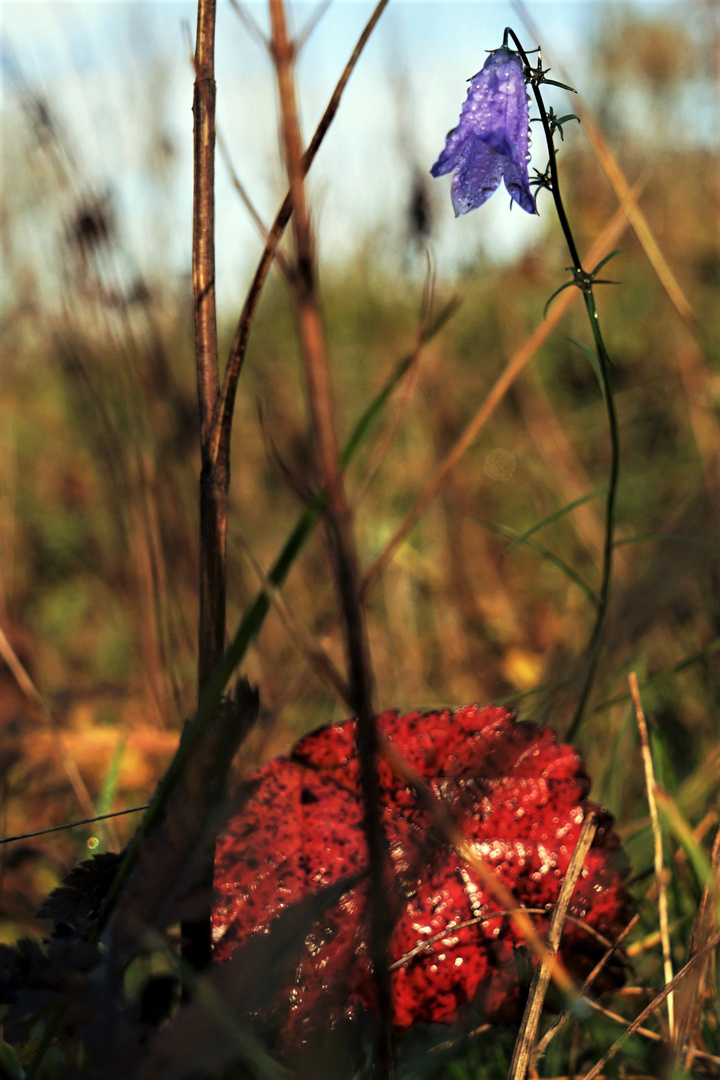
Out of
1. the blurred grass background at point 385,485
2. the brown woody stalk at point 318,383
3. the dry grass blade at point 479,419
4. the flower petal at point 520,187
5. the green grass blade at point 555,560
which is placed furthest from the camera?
the blurred grass background at point 385,485

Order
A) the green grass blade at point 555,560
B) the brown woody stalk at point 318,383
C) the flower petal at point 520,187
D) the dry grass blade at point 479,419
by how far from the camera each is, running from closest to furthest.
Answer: the brown woody stalk at point 318,383 → the dry grass blade at point 479,419 → the flower petal at point 520,187 → the green grass blade at point 555,560

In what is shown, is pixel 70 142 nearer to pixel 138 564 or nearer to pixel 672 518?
pixel 138 564

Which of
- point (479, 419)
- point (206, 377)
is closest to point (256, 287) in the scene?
point (206, 377)

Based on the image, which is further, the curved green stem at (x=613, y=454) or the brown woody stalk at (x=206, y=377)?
the curved green stem at (x=613, y=454)

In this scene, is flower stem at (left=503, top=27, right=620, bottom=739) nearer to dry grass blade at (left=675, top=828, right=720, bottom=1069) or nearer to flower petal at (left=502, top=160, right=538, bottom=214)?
flower petal at (left=502, top=160, right=538, bottom=214)

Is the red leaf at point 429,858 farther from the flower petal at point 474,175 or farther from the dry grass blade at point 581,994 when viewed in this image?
the flower petal at point 474,175

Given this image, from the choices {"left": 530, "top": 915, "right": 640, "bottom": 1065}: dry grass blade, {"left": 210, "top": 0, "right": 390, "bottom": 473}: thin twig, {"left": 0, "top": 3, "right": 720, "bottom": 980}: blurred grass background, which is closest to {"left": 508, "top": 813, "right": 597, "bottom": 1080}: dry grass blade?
{"left": 530, "top": 915, "right": 640, "bottom": 1065}: dry grass blade

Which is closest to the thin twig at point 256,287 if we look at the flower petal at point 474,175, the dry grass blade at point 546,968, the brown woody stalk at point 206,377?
the brown woody stalk at point 206,377
